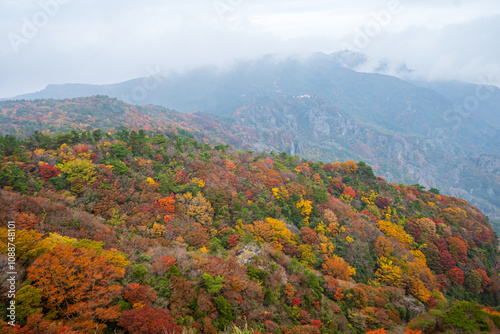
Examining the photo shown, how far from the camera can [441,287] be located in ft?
140

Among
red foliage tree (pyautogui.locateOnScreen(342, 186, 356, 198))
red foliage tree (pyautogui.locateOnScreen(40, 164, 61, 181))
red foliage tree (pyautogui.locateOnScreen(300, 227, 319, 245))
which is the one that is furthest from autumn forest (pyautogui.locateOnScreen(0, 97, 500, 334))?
red foliage tree (pyautogui.locateOnScreen(342, 186, 356, 198))

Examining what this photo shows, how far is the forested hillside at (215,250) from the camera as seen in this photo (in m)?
14.9

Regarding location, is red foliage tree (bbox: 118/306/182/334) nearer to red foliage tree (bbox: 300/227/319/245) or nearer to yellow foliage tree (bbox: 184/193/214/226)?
yellow foliage tree (bbox: 184/193/214/226)

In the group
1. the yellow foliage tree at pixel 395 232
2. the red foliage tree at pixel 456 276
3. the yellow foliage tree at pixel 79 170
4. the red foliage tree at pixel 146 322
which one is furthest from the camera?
the yellow foliage tree at pixel 395 232

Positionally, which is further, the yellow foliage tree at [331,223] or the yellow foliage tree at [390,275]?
the yellow foliage tree at [331,223]

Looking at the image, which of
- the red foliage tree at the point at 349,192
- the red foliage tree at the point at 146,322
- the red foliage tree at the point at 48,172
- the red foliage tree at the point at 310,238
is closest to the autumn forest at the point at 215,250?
the red foliage tree at the point at 146,322

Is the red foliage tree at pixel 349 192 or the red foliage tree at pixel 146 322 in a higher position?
the red foliage tree at pixel 146 322

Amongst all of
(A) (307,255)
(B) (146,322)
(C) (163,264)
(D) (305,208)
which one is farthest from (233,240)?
(D) (305,208)

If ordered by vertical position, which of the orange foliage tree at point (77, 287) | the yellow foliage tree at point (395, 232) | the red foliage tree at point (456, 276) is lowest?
the red foliage tree at point (456, 276)

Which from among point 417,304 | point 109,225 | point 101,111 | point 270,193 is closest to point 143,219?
point 109,225

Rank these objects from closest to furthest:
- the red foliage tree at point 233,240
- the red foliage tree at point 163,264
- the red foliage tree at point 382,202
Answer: the red foliage tree at point 163,264, the red foliage tree at point 233,240, the red foliage tree at point 382,202

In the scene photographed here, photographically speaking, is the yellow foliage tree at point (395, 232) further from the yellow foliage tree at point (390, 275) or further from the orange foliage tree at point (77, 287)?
the orange foliage tree at point (77, 287)

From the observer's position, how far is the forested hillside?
588 inches

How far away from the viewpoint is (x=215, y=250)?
3152cm
